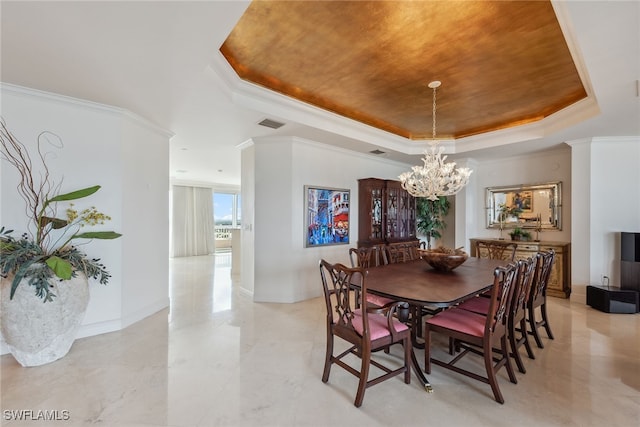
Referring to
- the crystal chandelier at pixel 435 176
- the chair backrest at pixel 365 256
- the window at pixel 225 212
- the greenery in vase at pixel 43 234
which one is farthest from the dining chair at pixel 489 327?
the window at pixel 225 212

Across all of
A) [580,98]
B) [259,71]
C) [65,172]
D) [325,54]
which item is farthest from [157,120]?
[580,98]

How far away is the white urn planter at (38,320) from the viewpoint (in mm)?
2297

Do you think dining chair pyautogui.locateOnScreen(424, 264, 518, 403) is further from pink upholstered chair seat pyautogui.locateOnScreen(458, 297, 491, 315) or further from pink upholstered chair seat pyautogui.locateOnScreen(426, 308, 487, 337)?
pink upholstered chair seat pyautogui.locateOnScreen(458, 297, 491, 315)

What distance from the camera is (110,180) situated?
3102 mm

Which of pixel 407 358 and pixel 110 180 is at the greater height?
pixel 110 180

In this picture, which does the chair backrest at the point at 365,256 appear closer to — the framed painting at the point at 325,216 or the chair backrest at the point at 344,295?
the chair backrest at the point at 344,295

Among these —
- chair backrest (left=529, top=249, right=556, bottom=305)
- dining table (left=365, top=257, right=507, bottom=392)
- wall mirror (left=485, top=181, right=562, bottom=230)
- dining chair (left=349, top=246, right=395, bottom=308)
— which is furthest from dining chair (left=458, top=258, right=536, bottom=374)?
wall mirror (left=485, top=181, right=562, bottom=230)

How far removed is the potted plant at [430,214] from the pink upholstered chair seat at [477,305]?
137 inches

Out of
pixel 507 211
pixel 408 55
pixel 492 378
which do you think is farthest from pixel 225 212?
pixel 492 378

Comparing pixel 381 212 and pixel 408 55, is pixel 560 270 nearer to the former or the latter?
pixel 381 212

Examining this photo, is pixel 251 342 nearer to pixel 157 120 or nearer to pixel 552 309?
pixel 157 120

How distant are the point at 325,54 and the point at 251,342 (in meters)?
2.93

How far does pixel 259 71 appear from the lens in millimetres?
2816

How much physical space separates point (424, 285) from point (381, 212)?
9.43 feet
